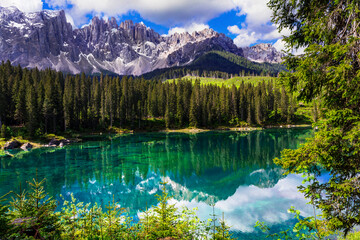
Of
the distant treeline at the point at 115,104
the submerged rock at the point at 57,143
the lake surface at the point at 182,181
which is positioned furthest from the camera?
the distant treeline at the point at 115,104

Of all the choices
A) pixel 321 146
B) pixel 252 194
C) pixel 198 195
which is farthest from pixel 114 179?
pixel 321 146

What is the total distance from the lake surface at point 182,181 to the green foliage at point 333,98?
933 cm

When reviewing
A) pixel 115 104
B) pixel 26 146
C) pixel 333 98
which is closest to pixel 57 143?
pixel 26 146

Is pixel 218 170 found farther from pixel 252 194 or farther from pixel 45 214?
pixel 45 214

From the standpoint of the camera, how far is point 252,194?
22.5 m

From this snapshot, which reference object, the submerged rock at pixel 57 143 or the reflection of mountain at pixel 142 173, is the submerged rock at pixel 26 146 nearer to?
the submerged rock at pixel 57 143

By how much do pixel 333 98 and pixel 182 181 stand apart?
2306 cm

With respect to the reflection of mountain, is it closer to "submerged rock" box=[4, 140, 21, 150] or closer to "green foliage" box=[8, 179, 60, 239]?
"green foliage" box=[8, 179, 60, 239]

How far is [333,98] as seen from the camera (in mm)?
6652

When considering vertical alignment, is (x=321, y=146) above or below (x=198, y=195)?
above

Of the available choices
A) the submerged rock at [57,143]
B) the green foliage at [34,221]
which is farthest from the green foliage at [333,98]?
the submerged rock at [57,143]

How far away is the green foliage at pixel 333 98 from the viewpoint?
593 centimetres

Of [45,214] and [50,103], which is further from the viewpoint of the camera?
[50,103]

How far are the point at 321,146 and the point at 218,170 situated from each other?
1064 inches
